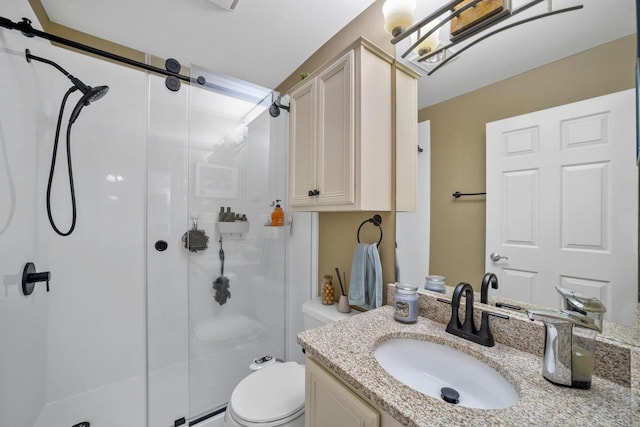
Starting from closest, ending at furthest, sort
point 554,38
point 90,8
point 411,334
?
point 554,38, point 411,334, point 90,8

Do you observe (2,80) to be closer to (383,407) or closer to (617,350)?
(383,407)

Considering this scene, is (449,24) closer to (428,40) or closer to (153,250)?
(428,40)

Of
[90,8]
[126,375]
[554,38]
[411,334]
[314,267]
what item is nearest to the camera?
[554,38]

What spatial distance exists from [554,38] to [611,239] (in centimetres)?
64

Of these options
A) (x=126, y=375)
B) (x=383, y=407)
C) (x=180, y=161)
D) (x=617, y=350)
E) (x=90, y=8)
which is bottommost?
(x=126, y=375)

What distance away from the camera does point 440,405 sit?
556 millimetres

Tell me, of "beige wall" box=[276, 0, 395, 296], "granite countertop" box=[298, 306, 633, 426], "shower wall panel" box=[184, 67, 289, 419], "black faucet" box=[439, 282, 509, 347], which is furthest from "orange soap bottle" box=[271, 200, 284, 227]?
"black faucet" box=[439, 282, 509, 347]

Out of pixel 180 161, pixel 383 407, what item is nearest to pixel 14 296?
pixel 180 161

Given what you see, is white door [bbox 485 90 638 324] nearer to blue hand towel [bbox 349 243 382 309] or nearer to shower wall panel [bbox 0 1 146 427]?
blue hand towel [bbox 349 243 382 309]

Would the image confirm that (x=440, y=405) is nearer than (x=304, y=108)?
Yes

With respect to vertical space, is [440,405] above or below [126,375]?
above

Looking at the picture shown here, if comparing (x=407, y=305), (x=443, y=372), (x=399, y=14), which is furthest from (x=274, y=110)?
(x=443, y=372)

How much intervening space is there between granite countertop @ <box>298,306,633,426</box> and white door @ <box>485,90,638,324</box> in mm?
218

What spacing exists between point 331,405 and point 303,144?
48.9 inches
